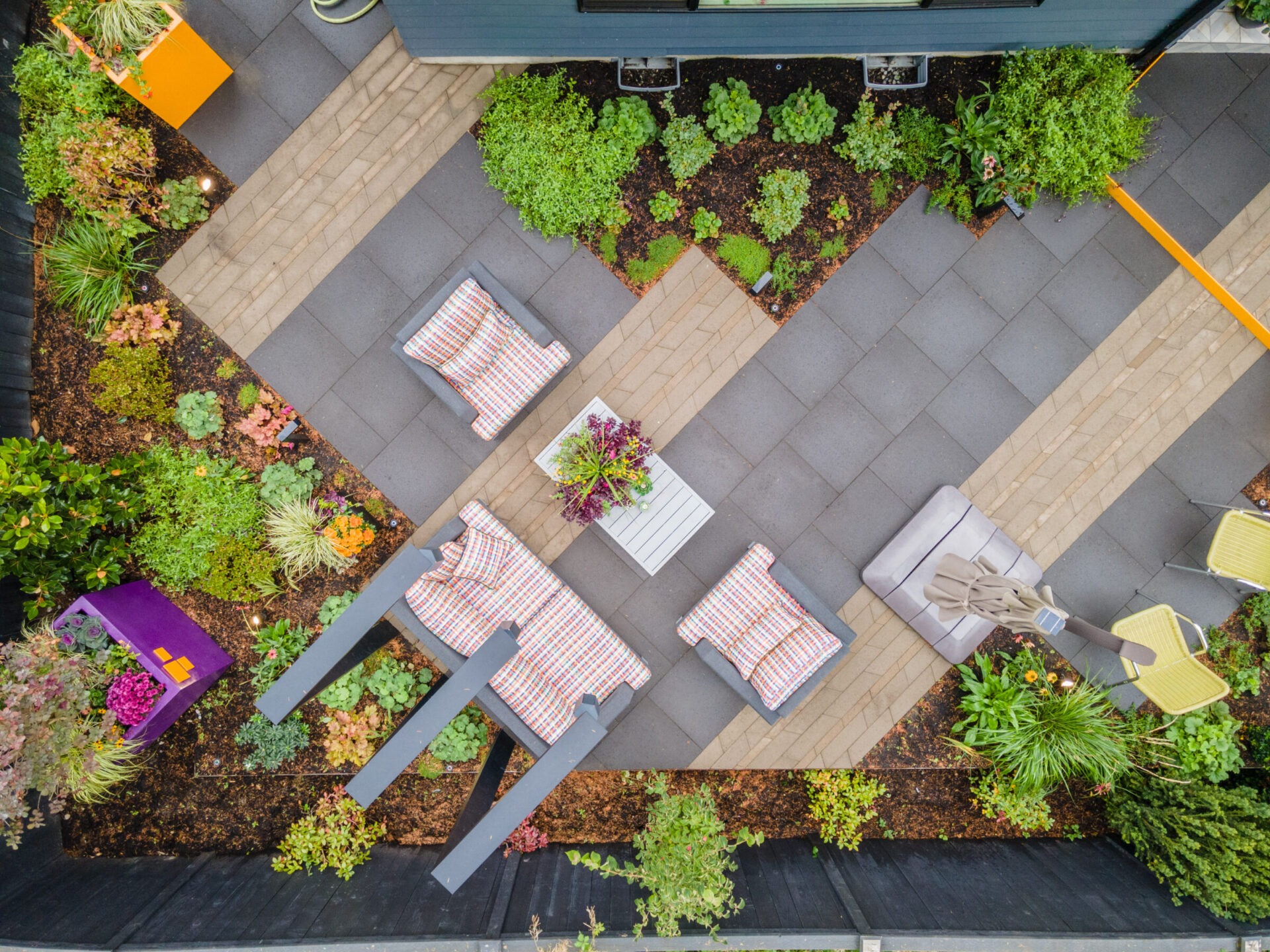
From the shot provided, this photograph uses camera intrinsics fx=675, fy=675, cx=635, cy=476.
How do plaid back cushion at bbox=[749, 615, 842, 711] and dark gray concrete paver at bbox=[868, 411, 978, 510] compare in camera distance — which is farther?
dark gray concrete paver at bbox=[868, 411, 978, 510]

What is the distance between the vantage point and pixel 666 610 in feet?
23.5

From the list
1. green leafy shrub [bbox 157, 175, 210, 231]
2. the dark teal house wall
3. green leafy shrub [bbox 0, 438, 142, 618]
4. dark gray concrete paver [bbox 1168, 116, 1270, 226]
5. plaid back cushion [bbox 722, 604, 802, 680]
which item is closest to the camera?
green leafy shrub [bbox 0, 438, 142, 618]

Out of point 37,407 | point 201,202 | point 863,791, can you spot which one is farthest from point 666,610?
→ point 37,407

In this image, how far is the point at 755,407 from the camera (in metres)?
7.13

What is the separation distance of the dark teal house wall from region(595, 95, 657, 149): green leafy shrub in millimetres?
438

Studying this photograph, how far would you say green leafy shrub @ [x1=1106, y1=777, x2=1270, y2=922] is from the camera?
238 inches

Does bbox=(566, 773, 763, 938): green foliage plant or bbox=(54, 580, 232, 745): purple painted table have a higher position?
bbox=(566, 773, 763, 938): green foliage plant

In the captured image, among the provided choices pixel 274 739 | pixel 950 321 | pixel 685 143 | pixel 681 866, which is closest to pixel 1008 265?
pixel 950 321

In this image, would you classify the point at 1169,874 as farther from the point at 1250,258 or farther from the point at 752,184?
the point at 752,184

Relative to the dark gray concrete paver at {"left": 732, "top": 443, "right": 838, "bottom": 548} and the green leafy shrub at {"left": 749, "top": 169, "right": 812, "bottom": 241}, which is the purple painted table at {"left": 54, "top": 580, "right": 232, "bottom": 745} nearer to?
the dark gray concrete paver at {"left": 732, "top": 443, "right": 838, "bottom": 548}

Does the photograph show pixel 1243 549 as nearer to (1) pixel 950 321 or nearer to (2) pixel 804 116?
(1) pixel 950 321

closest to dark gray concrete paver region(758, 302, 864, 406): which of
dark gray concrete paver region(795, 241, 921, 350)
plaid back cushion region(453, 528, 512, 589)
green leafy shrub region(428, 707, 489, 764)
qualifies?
dark gray concrete paver region(795, 241, 921, 350)

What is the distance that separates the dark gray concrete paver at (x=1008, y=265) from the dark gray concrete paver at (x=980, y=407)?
736 mm

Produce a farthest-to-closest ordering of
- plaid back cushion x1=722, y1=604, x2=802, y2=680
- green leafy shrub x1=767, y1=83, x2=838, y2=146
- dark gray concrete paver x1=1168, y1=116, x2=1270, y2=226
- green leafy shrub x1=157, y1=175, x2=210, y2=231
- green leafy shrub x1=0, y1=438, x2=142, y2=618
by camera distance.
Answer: dark gray concrete paver x1=1168, y1=116, x2=1270, y2=226 → green leafy shrub x1=157, y1=175, x2=210, y2=231 → green leafy shrub x1=767, y1=83, x2=838, y2=146 → plaid back cushion x1=722, y1=604, x2=802, y2=680 → green leafy shrub x1=0, y1=438, x2=142, y2=618
